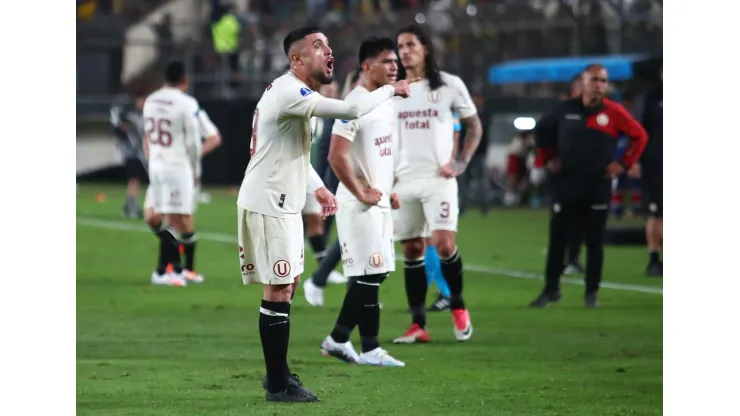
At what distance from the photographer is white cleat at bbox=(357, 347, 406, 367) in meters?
9.18

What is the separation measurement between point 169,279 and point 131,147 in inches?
390

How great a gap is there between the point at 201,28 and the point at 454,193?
79.1 feet

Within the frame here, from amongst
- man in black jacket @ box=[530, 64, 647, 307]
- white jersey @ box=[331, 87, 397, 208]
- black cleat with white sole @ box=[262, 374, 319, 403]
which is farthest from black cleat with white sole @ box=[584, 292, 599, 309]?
black cleat with white sole @ box=[262, 374, 319, 403]

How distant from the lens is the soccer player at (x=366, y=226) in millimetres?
9094

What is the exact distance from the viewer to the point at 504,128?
27766 mm

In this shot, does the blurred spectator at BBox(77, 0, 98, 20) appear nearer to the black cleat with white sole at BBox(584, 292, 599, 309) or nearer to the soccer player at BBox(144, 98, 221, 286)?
the soccer player at BBox(144, 98, 221, 286)

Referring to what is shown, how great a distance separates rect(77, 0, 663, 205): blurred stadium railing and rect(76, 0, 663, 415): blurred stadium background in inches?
1.6

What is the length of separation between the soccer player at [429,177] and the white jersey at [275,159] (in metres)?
2.71

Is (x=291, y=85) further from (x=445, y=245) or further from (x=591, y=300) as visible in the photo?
(x=591, y=300)

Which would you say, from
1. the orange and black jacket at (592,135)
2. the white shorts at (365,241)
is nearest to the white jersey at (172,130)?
the orange and black jacket at (592,135)

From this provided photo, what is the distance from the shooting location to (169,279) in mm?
14641

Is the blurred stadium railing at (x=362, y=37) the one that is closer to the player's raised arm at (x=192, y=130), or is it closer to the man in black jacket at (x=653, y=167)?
the man in black jacket at (x=653, y=167)

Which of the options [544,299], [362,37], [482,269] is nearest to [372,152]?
[544,299]
